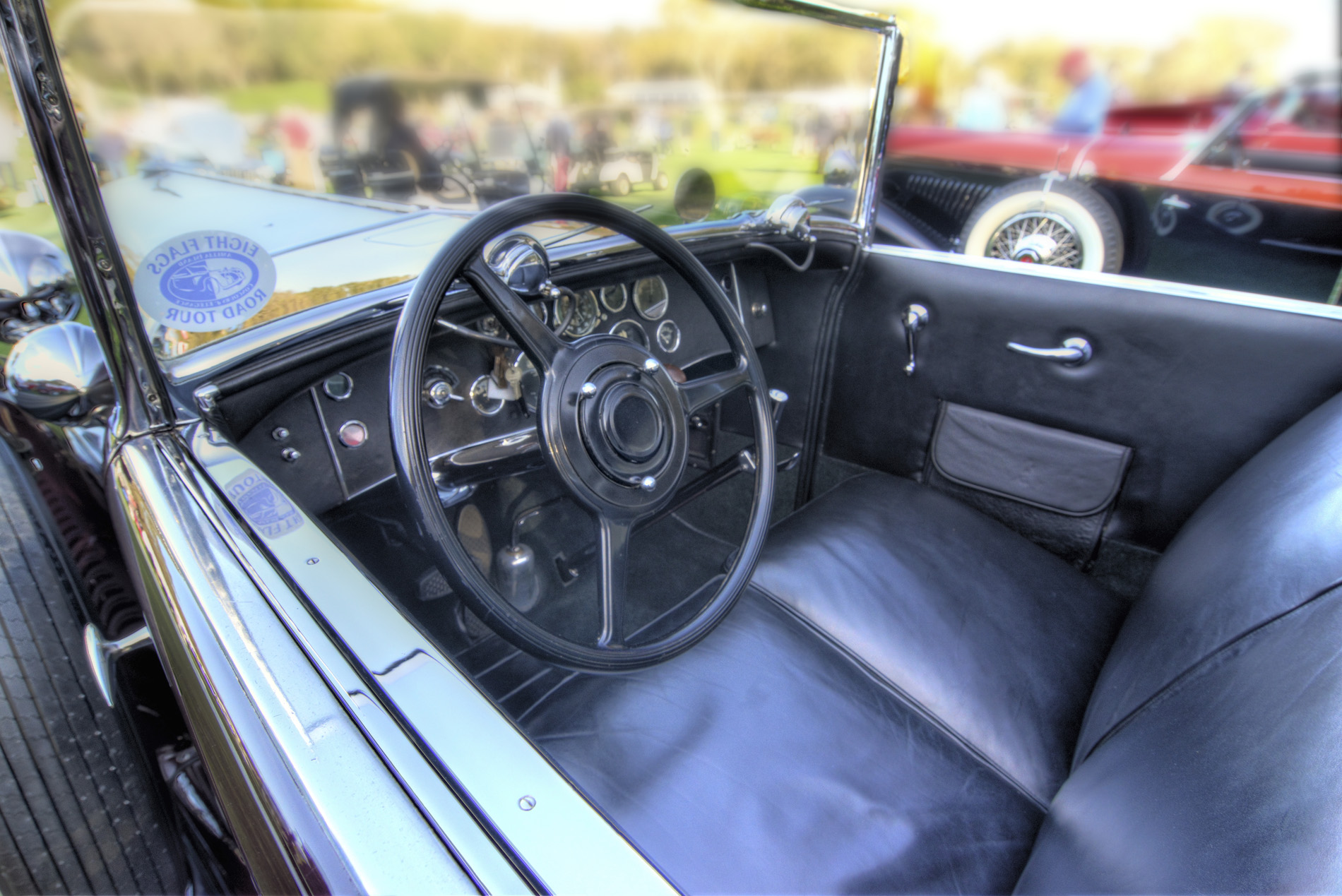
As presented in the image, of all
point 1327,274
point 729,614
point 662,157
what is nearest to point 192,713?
point 729,614

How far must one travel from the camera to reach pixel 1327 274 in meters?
3.05

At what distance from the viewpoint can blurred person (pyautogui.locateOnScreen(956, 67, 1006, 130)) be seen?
4.23m

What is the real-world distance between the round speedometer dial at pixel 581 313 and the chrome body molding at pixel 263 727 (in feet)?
2.34

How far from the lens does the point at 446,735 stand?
59 centimetres

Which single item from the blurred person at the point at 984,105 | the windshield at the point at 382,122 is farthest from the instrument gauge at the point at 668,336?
the blurred person at the point at 984,105

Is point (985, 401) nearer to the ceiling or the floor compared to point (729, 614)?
nearer to the ceiling

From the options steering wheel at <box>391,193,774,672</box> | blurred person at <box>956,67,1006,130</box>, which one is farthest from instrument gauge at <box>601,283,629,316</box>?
blurred person at <box>956,67,1006,130</box>

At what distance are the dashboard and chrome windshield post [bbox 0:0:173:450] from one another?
0.15 metres

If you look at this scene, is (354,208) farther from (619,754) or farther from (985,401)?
(985,401)

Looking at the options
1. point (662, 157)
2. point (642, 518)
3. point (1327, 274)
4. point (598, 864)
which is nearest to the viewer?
point (598, 864)

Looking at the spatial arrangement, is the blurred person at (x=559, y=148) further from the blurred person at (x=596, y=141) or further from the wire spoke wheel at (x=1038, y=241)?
the wire spoke wheel at (x=1038, y=241)

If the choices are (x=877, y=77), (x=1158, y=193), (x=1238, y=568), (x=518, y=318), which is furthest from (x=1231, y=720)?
(x=1158, y=193)

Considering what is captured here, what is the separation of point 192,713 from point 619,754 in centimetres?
49

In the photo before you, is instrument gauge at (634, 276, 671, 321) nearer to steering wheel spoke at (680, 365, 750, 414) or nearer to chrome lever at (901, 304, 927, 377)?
steering wheel spoke at (680, 365, 750, 414)
